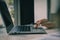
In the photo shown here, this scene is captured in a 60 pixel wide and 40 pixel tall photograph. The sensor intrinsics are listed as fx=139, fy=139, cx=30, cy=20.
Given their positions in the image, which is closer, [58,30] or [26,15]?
[58,30]

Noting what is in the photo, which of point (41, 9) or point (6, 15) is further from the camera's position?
point (41, 9)

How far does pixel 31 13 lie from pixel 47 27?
1.79 ft

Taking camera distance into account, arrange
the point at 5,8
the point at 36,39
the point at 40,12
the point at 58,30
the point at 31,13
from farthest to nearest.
Result: 1. the point at 31,13
2. the point at 40,12
3. the point at 5,8
4. the point at 58,30
5. the point at 36,39

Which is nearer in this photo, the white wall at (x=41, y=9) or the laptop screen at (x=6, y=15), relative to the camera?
the laptop screen at (x=6, y=15)

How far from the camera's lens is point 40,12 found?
1.49 m


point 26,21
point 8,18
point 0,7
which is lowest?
point 26,21

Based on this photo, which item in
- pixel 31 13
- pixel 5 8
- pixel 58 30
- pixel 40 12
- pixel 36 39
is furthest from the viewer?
pixel 31 13

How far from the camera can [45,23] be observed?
1251 mm

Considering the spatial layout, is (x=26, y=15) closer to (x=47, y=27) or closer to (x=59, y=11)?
(x=47, y=27)

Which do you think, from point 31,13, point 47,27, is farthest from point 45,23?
point 31,13

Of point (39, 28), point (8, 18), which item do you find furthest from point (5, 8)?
point (39, 28)

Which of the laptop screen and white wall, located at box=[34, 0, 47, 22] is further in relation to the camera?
white wall, located at box=[34, 0, 47, 22]

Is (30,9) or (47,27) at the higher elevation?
(30,9)

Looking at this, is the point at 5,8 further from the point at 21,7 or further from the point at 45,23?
the point at 21,7
